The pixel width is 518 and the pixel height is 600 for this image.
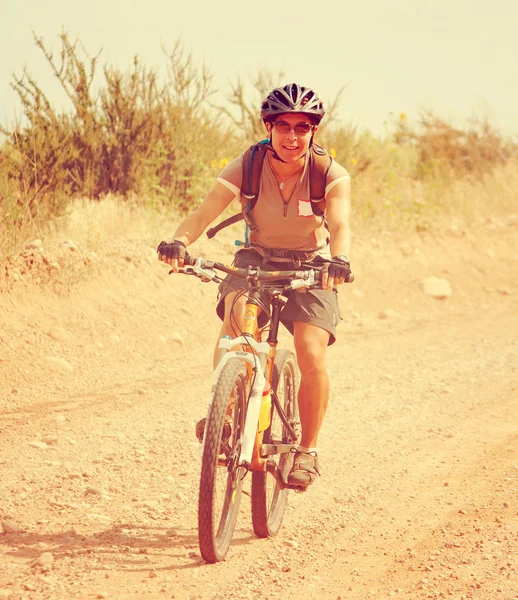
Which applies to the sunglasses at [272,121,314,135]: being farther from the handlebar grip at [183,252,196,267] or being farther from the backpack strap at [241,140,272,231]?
the handlebar grip at [183,252,196,267]

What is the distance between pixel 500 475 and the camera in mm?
5336

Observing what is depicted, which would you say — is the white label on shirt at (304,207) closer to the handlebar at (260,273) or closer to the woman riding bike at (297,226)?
the woman riding bike at (297,226)

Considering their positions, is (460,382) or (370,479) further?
(460,382)

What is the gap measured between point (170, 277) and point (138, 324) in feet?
3.64

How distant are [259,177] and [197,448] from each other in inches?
82.5

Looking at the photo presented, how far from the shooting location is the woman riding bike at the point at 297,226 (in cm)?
431

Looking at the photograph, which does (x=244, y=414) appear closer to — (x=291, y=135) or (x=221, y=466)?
(x=221, y=466)

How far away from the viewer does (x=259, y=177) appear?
14.7ft

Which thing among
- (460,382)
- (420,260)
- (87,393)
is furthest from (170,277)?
(420,260)

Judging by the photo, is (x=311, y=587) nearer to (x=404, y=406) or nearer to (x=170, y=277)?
(x=404, y=406)

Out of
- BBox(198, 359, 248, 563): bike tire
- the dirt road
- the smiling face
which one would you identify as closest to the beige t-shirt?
the smiling face

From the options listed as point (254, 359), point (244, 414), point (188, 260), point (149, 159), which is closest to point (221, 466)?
point (244, 414)

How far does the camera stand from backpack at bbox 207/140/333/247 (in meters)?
4.41

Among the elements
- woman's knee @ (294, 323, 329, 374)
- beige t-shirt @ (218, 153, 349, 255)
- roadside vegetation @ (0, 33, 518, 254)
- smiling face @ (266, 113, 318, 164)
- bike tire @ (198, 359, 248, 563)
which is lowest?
bike tire @ (198, 359, 248, 563)
